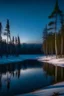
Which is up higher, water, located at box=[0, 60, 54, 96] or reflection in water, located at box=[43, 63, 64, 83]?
reflection in water, located at box=[43, 63, 64, 83]

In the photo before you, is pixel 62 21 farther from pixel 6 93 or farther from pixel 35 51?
pixel 35 51

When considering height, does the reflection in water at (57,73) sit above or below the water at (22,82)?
above

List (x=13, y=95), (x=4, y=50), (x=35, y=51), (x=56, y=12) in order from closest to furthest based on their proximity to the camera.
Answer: (x=13, y=95), (x=56, y=12), (x=4, y=50), (x=35, y=51)

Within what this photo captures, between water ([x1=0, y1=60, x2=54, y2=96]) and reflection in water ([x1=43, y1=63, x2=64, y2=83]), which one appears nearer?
water ([x1=0, y1=60, x2=54, y2=96])

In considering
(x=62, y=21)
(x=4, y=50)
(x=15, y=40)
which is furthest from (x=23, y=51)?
(x=62, y=21)

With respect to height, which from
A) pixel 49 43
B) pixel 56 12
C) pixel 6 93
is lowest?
pixel 6 93

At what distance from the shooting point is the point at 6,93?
1080 cm

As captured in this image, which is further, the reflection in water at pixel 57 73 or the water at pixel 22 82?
the reflection in water at pixel 57 73

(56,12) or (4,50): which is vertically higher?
(56,12)

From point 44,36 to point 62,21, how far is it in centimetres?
2030

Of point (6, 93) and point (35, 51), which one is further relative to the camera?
point (35, 51)

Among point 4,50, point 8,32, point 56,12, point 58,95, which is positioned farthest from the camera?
point 4,50

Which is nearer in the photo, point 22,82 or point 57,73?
point 22,82

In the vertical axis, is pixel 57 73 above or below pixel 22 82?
above
